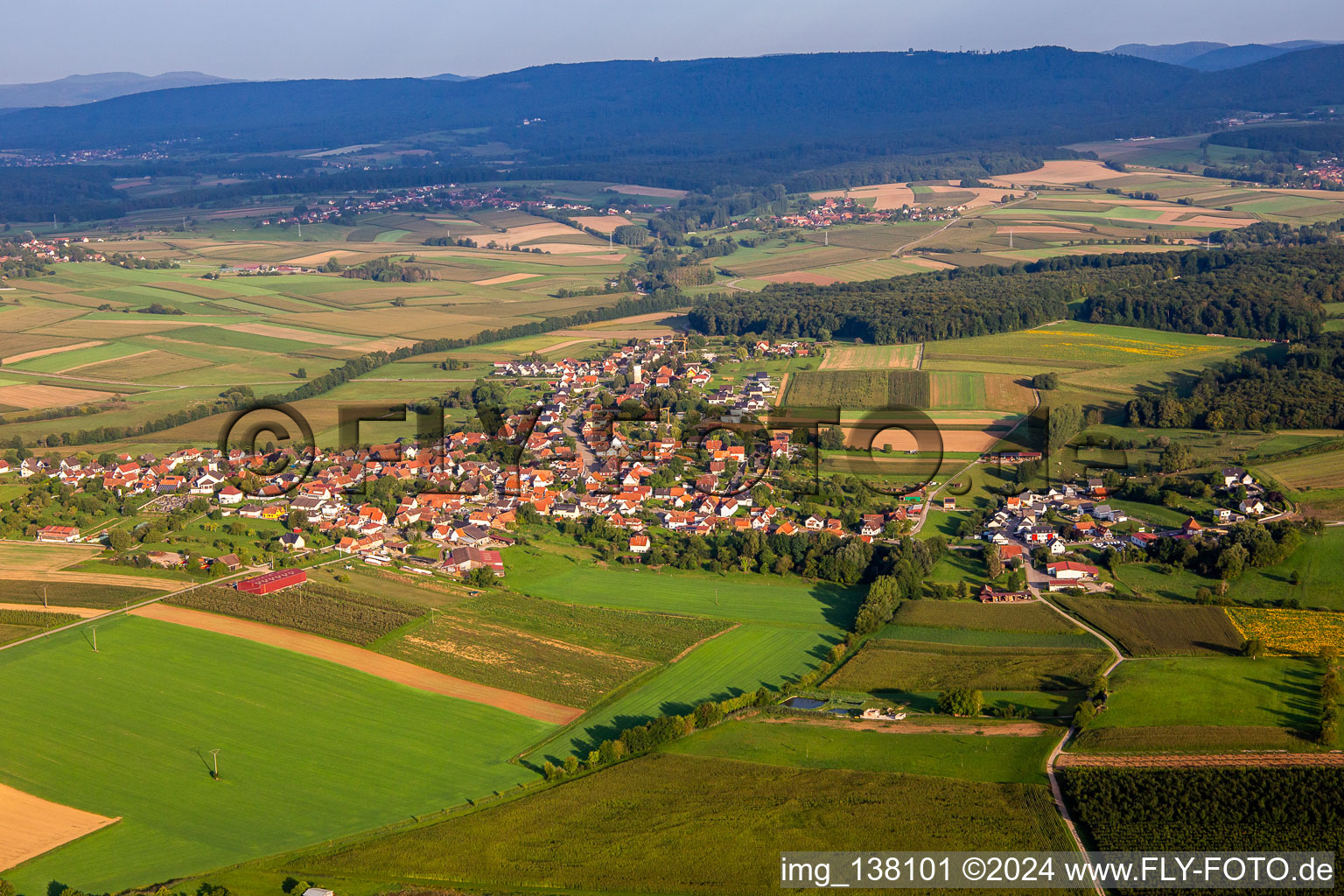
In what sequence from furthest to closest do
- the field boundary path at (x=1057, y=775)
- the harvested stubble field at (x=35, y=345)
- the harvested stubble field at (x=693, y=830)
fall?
the harvested stubble field at (x=35, y=345) → the field boundary path at (x=1057, y=775) → the harvested stubble field at (x=693, y=830)

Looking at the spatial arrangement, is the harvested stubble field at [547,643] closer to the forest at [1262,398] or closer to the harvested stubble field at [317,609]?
the harvested stubble field at [317,609]

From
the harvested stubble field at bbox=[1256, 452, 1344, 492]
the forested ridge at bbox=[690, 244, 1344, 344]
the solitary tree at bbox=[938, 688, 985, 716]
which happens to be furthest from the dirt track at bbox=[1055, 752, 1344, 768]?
the forested ridge at bbox=[690, 244, 1344, 344]

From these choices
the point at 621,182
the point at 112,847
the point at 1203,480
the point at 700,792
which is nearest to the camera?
the point at 112,847

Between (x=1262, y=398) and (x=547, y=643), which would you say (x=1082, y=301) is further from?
(x=547, y=643)

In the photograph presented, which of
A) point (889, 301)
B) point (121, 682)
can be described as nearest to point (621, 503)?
point (121, 682)

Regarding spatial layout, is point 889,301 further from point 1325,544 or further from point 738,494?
point 1325,544

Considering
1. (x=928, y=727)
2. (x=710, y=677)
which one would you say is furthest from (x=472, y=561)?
(x=928, y=727)

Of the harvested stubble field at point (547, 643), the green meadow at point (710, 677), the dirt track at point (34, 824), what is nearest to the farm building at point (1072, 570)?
the green meadow at point (710, 677)
